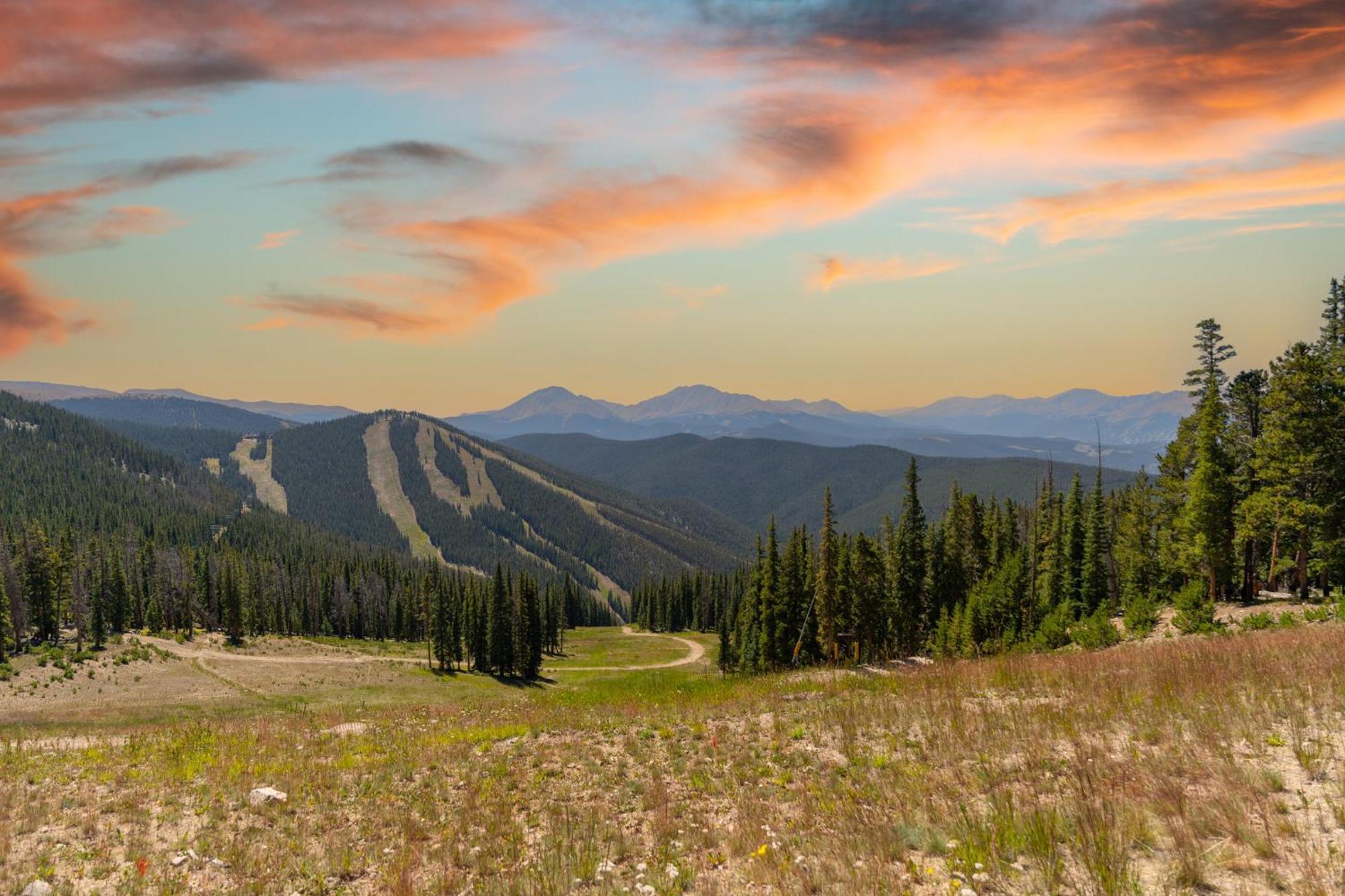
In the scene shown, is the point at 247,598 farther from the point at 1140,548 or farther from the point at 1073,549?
the point at 1140,548

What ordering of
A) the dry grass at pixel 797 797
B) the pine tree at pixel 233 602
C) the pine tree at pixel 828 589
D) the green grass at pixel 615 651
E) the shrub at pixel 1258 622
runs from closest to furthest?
the dry grass at pixel 797 797, the shrub at pixel 1258 622, the pine tree at pixel 828 589, the pine tree at pixel 233 602, the green grass at pixel 615 651

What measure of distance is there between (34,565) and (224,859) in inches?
4461

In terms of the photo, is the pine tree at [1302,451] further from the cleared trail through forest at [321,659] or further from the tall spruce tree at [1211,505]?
the cleared trail through forest at [321,659]

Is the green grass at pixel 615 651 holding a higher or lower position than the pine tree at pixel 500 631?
lower

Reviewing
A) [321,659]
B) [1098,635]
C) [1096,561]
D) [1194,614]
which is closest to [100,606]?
[321,659]

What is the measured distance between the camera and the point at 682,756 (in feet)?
47.6

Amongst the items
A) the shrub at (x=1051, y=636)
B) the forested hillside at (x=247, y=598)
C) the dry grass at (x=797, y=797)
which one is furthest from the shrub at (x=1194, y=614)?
the forested hillside at (x=247, y=598)

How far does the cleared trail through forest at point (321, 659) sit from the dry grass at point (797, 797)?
271ft

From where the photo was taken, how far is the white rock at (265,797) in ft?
42.2

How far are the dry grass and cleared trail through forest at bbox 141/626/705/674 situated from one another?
82556 millimetres

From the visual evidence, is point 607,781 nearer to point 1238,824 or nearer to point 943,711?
point 943,711

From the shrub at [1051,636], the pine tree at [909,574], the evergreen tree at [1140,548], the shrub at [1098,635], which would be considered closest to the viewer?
the shrub at [1098,635]

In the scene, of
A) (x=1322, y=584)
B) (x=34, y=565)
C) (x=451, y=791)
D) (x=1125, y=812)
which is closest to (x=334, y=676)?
(x=34, y=565)

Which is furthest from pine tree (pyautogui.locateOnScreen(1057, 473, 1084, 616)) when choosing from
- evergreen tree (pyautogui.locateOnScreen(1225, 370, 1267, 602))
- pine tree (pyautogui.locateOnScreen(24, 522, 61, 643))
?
pine tree (pyautogui.locateOnScreen(24, 522, 61, 643))
